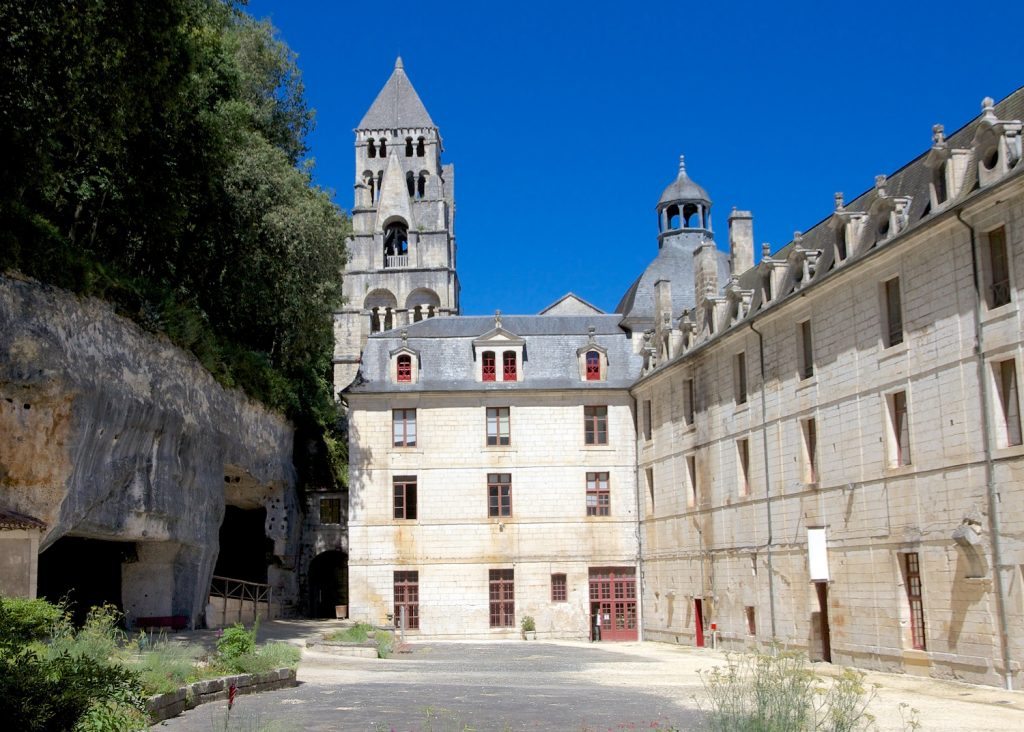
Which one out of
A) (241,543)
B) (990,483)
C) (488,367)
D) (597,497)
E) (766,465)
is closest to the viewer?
(990,483)

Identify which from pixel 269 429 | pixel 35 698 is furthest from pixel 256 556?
pixel 35 698

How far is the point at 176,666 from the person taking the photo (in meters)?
14.8

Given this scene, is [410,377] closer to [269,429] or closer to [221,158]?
[269,429]

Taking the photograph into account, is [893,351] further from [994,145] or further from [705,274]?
[705,274]

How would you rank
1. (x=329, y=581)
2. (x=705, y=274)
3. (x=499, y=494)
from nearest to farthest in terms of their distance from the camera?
1. (x=705, y=274)
2. (x=499, y=494)
3. (x=329, y=581)

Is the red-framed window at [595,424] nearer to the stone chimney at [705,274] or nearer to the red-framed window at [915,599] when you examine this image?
the stone chimney at [705,274]

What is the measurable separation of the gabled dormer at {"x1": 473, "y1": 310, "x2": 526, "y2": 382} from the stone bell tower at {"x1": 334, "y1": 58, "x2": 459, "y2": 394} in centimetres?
2340

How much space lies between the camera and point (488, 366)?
36.5 m

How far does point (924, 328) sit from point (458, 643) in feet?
59.5

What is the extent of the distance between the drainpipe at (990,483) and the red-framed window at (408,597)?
68.0 ft

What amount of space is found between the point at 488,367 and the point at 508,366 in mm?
690

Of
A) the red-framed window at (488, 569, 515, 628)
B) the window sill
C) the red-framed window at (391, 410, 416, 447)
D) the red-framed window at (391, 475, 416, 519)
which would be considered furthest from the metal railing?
the window sill

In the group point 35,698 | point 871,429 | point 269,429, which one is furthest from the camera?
point 269,429

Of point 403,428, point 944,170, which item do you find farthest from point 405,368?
point 944,170
